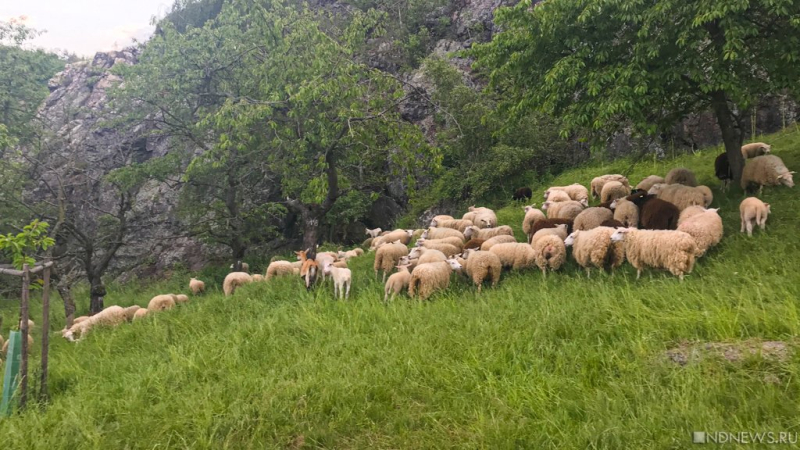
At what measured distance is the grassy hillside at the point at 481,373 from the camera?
342cm

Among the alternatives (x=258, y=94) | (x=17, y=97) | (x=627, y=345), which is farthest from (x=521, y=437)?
(x=17, y=97)

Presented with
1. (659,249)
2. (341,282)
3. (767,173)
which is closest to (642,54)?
(659,249)

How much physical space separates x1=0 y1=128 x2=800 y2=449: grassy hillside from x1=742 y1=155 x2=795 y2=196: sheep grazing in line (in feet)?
7.12

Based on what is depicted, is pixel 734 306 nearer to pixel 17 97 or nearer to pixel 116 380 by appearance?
pixel 116 380

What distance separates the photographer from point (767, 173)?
8.62m

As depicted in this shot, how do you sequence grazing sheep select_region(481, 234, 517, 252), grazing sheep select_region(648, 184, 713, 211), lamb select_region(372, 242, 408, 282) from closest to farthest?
grazing sheep select_region(648, 184, 713, 211) → grazing sheep select_region(481, 234, 517, 252) → lamb select_region(372, 242, 408, 282)

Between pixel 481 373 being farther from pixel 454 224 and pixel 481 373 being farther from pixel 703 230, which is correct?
pixel 454 224

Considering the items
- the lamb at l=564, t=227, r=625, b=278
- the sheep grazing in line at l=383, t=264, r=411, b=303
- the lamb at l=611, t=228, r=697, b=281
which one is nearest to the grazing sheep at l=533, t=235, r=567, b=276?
the lamb at l=564, t=227, r=625, b=278

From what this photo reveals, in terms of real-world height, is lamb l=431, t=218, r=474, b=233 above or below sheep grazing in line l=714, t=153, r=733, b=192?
below

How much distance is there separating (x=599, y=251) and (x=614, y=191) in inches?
202

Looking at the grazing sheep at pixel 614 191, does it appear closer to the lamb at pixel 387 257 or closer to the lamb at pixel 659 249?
the lamb at pixel 659 249

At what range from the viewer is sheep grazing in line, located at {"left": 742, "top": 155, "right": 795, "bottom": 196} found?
8.54 m

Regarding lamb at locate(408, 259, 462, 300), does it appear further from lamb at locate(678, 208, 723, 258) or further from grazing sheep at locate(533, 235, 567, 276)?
lamb at locate(678, 208, 723, 258)

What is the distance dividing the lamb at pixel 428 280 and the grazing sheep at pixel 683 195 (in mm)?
4645
